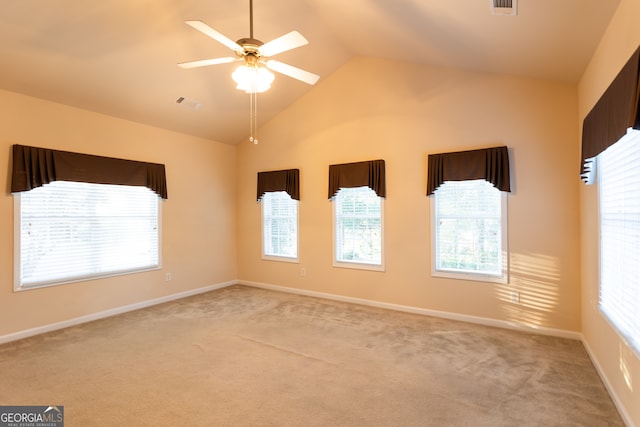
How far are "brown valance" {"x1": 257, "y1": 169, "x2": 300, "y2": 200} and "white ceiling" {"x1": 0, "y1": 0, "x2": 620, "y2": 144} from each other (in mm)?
1623

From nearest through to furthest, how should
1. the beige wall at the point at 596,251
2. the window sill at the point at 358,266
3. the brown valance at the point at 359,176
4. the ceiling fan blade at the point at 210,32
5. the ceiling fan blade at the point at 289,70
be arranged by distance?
the beige wall at the point at 596,251 → the ceiling fan blade at the point at 210,32 → the ceiling fan blade at the point at 289,70 → the brown valance at the point at 359,176 → the window sill at the point at 358,266

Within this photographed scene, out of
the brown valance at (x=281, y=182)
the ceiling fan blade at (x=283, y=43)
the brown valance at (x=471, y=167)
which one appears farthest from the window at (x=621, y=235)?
the brown valance at (x=281, y=182)

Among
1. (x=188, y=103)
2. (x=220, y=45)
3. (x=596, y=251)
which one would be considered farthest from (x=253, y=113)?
(x=596, y=251)

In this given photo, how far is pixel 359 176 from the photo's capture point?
194 inches

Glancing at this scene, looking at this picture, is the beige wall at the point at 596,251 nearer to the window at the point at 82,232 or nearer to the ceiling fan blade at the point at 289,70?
the ceiling fan blade at the point at 289,70

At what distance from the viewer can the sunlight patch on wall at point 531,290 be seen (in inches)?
145

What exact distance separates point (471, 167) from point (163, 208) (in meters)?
4.66

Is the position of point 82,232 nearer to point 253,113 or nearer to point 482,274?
point 253,113

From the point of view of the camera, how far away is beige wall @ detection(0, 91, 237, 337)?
3.67 meters

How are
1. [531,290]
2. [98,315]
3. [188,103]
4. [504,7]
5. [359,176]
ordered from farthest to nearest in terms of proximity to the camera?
[359,176]
[188,103]
[98,315]
[531,290]
[504,7]

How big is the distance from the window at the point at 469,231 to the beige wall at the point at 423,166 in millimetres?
117

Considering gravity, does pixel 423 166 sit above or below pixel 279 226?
above

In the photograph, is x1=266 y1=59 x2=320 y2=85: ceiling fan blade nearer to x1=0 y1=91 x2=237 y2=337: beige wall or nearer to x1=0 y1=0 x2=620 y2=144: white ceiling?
x1=0 y1=0 x2=620 y2=144: white ceiling

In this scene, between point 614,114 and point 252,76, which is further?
point 252,76
